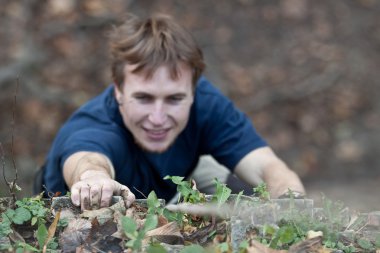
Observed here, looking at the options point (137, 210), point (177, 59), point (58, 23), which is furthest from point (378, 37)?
point (137, 210)

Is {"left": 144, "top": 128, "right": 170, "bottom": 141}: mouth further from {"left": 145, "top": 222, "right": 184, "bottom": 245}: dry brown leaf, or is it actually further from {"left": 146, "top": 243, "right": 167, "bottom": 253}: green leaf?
{"left": 146, "top": 243, "right": 167, "bottom": 253}: green leaf

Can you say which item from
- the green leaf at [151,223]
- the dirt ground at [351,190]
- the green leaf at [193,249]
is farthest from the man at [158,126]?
the dirt ground at [351,190]

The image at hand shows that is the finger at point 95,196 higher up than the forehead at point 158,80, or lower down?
lower down

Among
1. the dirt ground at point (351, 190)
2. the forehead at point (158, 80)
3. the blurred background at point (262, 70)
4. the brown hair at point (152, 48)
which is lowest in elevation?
the dirt ground at point (351, 190)

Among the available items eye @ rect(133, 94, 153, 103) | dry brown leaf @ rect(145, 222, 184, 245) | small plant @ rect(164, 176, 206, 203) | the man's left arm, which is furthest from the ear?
dry brown leaf @ rect(145, 222, 184, 245)

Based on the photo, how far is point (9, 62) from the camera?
23.5ft

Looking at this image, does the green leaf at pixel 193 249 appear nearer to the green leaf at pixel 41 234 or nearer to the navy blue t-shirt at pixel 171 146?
the green leaf at pixel 41 234

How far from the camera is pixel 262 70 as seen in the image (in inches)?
309

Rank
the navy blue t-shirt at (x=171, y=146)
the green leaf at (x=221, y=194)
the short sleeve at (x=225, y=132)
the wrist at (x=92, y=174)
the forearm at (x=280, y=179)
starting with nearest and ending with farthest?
the green leaf at (x=221, y=194), the wrist at (x=92, y=174), the forearm at (x=280, y=179), the navy blue t-shirt at (x=171, y=146), the short sleeve at (x=225, y=132)

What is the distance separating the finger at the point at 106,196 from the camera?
242 cm

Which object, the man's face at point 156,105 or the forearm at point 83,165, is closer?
the forearm at point 83,165

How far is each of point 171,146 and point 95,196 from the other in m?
1.79

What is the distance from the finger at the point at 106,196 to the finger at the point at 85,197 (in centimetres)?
4

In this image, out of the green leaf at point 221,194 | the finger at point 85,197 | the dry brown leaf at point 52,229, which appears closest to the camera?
the dry brown leaf at point 52,229
